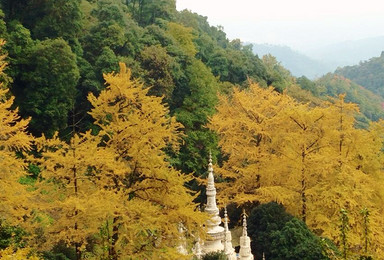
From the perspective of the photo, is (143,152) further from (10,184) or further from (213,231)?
(213,231)

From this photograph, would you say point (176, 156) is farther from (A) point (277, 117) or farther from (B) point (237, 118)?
(A) point (277, 117)

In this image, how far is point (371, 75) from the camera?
107 metres

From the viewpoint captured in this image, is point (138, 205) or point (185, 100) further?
point (185, 100)

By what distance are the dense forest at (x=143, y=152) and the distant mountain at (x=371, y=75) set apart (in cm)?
7482

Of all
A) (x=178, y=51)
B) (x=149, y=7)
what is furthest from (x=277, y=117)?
(x=149, y=7)

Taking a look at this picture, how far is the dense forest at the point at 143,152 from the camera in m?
11.9

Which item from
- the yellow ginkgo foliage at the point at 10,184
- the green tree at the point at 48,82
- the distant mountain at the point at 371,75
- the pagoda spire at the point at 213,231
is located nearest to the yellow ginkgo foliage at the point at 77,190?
the yellow ginkgo foliage at the point at 10,184

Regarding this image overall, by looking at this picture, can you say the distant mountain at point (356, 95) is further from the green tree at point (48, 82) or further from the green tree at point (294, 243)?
the green tree at point (294, 243)

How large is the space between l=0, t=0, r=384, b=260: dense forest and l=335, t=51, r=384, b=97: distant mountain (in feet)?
245

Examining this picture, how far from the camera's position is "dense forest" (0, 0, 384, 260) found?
11922 millimetres

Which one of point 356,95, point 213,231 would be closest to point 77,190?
point 213,231

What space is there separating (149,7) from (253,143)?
2647 cm

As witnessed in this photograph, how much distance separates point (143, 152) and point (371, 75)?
105m

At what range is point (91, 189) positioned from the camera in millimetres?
12305
